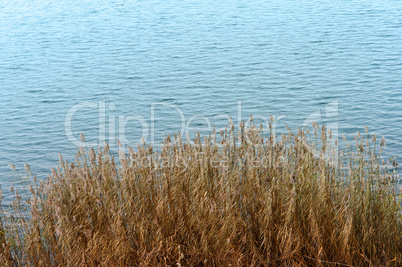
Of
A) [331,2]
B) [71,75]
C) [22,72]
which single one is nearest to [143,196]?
[71,75]

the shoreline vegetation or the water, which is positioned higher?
the water

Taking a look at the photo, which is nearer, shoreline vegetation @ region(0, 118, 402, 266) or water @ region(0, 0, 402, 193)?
shoreline vegetation @ region(0, 118, 402, 266)

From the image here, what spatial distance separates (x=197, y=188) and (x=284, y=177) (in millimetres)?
842

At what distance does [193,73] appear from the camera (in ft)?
39.3

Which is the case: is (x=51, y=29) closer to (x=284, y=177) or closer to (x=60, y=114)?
(x=60, y=114)

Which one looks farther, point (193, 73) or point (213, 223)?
point (193, 73)

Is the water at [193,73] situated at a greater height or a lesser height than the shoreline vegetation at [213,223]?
greater

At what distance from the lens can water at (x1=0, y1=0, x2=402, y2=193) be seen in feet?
28.8

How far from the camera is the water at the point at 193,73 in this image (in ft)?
28.8

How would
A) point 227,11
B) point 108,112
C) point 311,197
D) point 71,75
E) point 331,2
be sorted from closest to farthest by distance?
point 311,197, point 108,112, point 71,75, point 227,11, point 331,2

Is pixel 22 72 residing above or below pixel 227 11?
below

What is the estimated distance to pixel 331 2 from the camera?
71.3 feet

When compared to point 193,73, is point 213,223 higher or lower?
lower

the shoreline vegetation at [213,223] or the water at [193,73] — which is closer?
the shoreline vegetation at [213,223]
